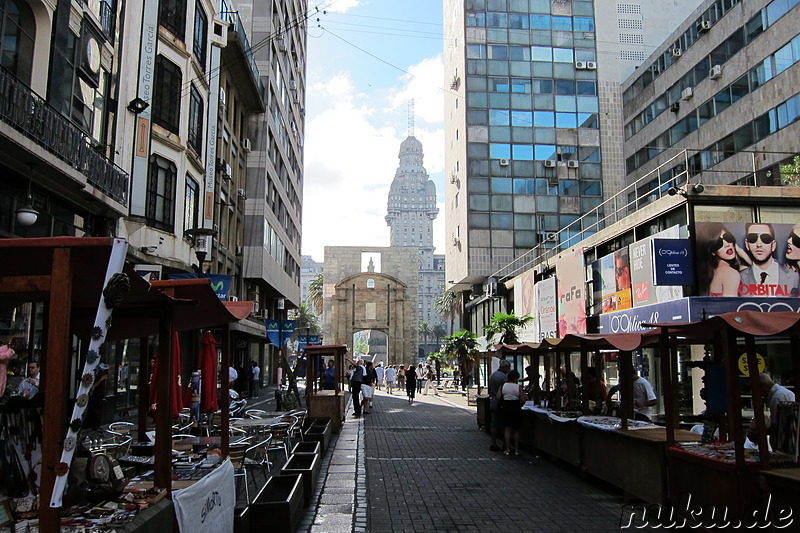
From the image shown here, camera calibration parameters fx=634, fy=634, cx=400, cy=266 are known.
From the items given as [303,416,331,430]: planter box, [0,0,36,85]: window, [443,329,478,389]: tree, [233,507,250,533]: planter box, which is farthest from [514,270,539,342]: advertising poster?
[233,507,250,533]: planter box

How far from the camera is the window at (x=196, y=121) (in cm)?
2122

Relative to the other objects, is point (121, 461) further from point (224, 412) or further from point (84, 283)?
point (84, 283)

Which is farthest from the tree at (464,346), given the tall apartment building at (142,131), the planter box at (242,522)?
the planter box at (242,522)

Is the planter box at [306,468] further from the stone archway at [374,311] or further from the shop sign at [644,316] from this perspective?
the stone archway at [374,311]

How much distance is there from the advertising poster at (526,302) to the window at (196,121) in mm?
18381

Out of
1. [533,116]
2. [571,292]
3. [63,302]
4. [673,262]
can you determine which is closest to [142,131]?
[63,302]

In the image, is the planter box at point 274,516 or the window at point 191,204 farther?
the window at point 191,204

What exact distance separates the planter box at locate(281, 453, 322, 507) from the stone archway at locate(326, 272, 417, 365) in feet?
216

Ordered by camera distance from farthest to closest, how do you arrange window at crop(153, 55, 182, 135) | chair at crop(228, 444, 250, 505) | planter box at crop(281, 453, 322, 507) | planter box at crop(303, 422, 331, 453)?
window at crop(153, 55, 182, 135), planter box at crop(303, 422, 331, 453), chair at crop(228, 444, 250, 505), planter box at crop(281, 453, 322, 507)

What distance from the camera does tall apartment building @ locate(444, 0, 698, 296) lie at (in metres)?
46.3

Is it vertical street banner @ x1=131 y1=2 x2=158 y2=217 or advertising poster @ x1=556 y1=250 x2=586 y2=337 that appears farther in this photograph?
advertising poster @ x1=556 y1=250 x2=586 y2=337

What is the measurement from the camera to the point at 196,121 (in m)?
22.0

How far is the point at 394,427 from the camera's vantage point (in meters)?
18.9

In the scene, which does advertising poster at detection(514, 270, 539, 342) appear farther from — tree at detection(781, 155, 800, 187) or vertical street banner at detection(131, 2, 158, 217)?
vertical street banner at detection(131, 2, 158, 217)
